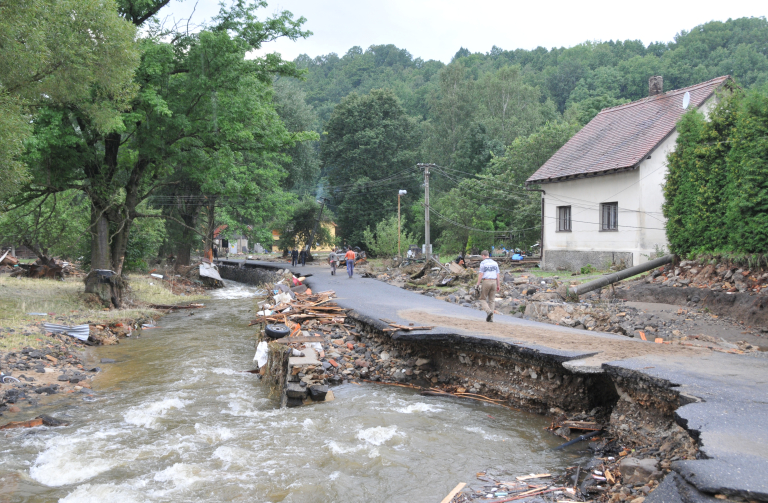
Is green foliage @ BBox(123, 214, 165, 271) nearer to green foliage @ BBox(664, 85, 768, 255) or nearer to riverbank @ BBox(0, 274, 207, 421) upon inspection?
riverbank @ BBox(0, 274, 207, 421)

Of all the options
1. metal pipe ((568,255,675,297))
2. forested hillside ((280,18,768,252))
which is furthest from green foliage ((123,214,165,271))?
metal pipe ((568,255,675,297))

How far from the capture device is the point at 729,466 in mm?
4031

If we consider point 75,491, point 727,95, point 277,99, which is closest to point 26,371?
point 75,491

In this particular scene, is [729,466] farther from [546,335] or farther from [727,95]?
[727,95]

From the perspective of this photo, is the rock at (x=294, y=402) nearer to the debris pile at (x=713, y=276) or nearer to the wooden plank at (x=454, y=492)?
the wooden plank at (x=454, y=492)

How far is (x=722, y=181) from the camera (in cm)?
1475

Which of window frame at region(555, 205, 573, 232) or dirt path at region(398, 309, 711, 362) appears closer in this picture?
dirt path at region(398, 309, 711, 362)

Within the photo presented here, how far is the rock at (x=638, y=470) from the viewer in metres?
4.89

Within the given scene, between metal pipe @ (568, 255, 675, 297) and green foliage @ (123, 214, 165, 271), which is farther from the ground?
green foliage @ (123, 214, 165, 271)

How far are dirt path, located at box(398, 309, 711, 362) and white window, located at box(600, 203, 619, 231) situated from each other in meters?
14.7

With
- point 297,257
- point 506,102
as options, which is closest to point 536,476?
point 297,257

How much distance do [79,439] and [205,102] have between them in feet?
42.6

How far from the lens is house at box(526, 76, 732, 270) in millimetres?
22672

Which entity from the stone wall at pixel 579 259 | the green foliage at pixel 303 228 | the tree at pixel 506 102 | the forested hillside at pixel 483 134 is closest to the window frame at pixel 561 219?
the stone wall at pixel 579 259
